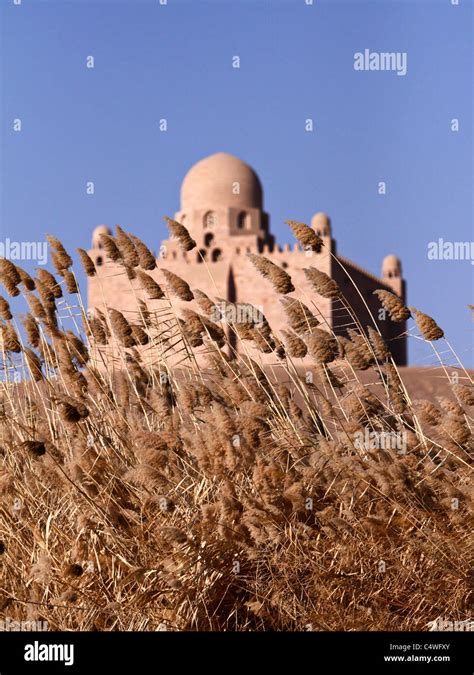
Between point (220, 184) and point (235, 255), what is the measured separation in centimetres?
325

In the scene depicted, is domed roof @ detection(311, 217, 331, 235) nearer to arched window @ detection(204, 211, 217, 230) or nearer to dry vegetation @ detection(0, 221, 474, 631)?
arched window @ detection(204, 211, 217, 230)

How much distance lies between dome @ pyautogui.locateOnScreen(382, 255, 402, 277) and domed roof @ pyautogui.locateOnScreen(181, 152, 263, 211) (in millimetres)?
4415

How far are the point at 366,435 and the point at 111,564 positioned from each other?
2.95ft

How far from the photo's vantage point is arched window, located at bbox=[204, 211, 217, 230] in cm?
3150

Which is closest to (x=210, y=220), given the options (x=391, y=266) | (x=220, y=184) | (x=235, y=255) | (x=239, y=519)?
(x=220, y=184)

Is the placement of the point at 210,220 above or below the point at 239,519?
above

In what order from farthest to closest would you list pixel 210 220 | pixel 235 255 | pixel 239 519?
pixel 210 220, pixel 235 255, pixel 239 519

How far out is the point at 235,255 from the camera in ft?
97.8

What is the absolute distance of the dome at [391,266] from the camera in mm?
32469

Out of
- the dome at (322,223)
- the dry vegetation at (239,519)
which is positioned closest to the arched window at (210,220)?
the dome at (322,223)

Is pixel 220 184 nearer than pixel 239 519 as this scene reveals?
No

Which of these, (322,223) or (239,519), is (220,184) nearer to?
(322,223)

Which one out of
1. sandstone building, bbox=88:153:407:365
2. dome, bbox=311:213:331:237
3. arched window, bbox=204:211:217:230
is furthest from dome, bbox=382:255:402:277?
arched window, bbox=204:211:217:230
